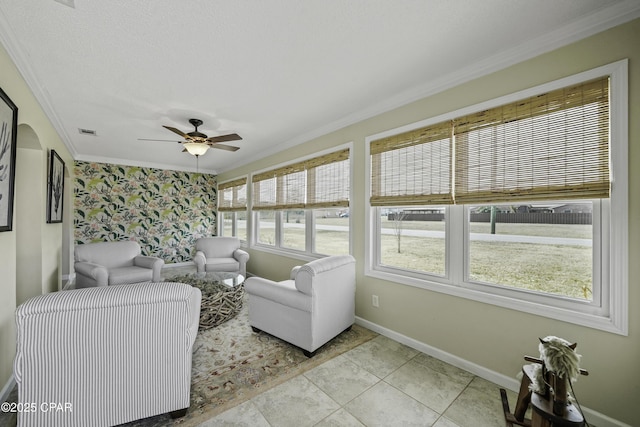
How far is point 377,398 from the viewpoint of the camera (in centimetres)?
187

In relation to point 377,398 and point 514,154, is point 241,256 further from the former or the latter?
point 514,154

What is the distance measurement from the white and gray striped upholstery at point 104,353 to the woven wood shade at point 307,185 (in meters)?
2.29

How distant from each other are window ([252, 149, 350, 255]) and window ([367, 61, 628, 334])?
0.87 meters

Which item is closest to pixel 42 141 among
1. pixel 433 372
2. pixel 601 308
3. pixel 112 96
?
pixel 112 96

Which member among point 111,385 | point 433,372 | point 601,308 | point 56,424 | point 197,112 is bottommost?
point 433,372

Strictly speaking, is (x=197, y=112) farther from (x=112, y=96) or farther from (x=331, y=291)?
(x=331, y=291)

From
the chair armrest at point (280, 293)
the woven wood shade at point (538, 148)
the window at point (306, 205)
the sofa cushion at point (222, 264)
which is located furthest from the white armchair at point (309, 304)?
the sofa cushion at point (222, 264)

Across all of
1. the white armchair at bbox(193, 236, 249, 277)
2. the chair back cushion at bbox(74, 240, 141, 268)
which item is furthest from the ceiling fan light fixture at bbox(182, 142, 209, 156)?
the chair back cushion at bbox(74, 240, 141, 268)

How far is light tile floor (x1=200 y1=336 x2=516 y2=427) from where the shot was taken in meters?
1.66

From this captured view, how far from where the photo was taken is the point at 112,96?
2.72 meters

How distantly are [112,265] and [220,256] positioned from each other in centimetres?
169

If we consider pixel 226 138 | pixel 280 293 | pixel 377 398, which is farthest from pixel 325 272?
pixel 226 138

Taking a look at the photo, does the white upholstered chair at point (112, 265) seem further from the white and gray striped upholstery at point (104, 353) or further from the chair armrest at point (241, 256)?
the white and gray striped upholstery at point (104, 353)

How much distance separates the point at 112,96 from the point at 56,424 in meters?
2.83
